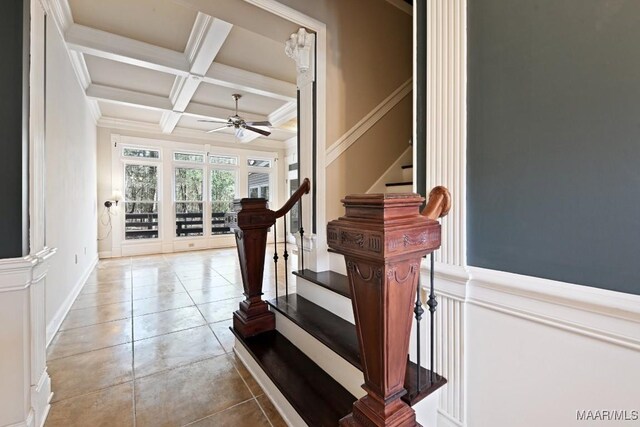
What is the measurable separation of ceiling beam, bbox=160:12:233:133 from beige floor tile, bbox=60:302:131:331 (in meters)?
2.98

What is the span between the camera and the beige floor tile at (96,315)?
9.04 feet

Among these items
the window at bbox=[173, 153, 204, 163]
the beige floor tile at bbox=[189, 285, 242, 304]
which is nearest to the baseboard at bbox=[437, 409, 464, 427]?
the beige floor tile at bbox=[189, 285, 242, 304]

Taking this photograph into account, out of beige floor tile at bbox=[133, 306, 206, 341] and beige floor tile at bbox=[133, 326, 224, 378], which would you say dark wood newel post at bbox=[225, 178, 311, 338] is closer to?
beige floor tile at bbox=[133, 326, 224, 378]

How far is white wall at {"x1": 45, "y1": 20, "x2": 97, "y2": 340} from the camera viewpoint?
261 cm

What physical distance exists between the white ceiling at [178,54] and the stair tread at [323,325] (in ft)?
7.12

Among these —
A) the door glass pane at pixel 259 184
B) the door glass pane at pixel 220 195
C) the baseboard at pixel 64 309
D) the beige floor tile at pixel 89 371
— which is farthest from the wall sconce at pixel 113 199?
the beige floor tile at pixel 89 371

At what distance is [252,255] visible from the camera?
2.07 m

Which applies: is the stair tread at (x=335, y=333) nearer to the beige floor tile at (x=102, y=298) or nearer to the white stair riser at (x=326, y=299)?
the white stair riser at (x=326, y=299)

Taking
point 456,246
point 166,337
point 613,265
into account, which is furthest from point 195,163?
point 613,265

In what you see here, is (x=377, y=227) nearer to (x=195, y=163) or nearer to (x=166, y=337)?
(x=166, y=337)

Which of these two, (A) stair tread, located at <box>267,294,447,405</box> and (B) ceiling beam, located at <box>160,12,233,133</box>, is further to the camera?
(B) ceiling beam, located at <box>160,12,233,133</box>

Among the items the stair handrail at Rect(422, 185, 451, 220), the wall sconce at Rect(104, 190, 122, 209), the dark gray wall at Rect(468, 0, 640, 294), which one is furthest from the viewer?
the wall sconce at Rect(104, 190, 122, 209)

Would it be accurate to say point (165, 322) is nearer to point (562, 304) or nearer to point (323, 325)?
point (323, 325)

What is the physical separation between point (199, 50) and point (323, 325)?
336 centimetres
